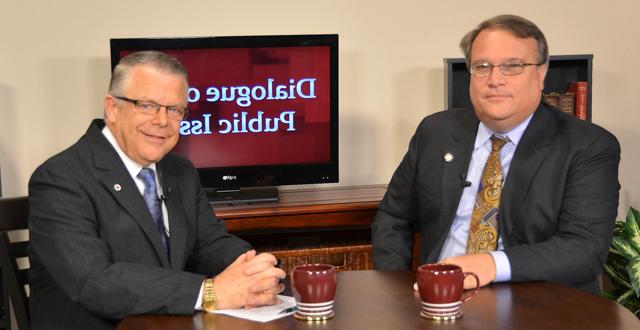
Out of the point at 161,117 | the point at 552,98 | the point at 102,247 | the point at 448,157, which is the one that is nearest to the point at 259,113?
the point at 448,157

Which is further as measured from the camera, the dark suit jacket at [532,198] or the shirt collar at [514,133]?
the shirt collar at [514,133]

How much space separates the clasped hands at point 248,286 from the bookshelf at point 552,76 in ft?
7.33

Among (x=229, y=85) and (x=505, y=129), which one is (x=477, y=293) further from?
(x=229, y=85)

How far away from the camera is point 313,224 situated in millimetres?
4066

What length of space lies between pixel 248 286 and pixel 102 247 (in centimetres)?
41

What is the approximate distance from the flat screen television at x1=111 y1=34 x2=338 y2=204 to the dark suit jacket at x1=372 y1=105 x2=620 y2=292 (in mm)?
951

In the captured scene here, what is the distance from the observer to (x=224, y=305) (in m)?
2.31

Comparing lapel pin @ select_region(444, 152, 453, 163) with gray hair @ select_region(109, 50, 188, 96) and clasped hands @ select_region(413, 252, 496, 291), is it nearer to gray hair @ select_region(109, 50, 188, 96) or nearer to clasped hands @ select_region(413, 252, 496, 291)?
clasped hands @ select_region(413, 252, 496, 291)

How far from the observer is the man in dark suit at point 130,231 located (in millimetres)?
2338

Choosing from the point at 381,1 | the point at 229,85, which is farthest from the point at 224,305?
the point at 381,1

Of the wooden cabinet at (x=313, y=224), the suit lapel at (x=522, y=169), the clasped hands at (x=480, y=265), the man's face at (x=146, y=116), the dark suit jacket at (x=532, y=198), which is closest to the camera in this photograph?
the clasped hands at (x=480, y=265)

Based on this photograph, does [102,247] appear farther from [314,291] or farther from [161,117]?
[314,291]

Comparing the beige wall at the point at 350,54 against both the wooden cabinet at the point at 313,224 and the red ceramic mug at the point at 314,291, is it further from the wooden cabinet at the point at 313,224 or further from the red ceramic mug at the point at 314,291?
the red ceramic mug at the point at 314,291

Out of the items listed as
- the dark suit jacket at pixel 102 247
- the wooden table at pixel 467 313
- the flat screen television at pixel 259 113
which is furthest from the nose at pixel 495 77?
the flat screen television at pixel 259 113
